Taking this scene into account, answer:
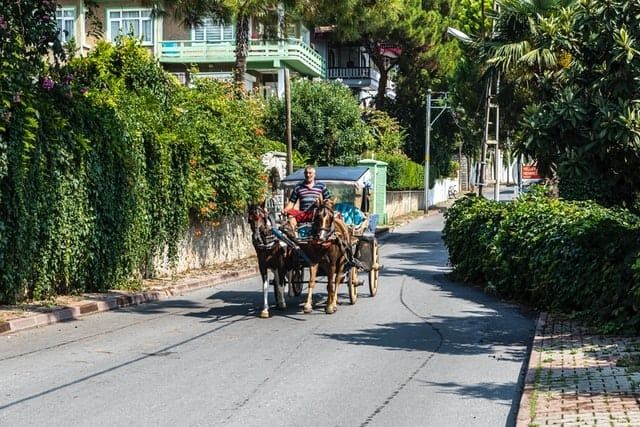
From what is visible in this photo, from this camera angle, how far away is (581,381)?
372 inches

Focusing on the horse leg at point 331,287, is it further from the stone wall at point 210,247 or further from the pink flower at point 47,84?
the stone wall at point 210,247

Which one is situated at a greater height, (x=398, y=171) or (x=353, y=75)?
(x=353, y=75)

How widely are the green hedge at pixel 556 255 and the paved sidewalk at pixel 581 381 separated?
2.93 feet

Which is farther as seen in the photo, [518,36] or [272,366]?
[518,36]

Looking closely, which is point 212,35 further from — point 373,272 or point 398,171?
point 373,272

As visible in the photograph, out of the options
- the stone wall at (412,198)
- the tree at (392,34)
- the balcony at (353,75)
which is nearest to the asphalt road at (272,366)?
the tree at (392,34)

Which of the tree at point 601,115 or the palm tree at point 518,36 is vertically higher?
the palm tree at point 518,36

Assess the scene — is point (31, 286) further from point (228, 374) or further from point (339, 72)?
point (339, 72)

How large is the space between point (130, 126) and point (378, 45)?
41.3m

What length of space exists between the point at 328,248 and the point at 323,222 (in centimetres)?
54

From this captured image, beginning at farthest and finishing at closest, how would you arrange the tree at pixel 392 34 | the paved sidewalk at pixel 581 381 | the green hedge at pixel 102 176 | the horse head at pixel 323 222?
the tree at pixel 392 34 → the green hedge at pixel 102 176 → the horse head at pixel 323 222 → the paved sidewalk at pixel 581 381

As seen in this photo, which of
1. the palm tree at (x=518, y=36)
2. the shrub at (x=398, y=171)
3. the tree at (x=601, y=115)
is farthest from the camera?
the shrub at (x=398, y=171)

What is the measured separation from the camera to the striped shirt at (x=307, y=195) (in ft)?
52.9

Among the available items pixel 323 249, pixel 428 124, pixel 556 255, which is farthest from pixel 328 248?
pixel 428 124
